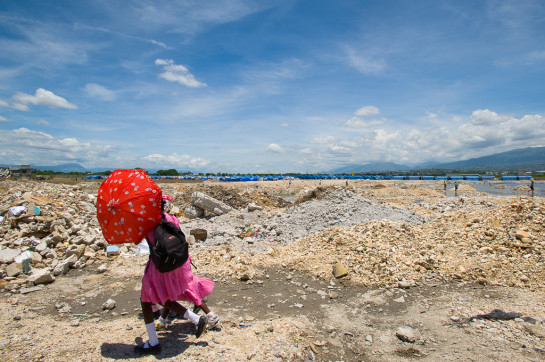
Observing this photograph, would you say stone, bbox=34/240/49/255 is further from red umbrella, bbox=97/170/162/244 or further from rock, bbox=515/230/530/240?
rock, bbox=515/230/530/240

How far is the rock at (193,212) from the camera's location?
12859mm

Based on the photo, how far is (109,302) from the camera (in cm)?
472

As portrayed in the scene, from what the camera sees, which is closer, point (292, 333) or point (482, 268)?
point (292, 333)

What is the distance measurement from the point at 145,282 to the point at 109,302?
7.60 feet

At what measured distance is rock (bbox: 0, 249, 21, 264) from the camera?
5.95 m

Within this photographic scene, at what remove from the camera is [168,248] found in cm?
286

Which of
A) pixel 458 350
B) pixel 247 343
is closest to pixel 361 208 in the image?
pixel 458 350

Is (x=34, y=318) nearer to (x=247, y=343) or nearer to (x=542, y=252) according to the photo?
(x=247, y=343)

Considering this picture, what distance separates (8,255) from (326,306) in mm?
6827

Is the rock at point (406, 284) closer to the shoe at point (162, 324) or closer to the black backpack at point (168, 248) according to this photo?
the shoe at point (162, 324)

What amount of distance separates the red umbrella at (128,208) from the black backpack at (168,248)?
0.56ft

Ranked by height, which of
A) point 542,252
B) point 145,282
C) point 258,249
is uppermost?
point 145,282

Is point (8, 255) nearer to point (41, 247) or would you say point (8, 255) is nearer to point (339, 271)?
point (41, 247)

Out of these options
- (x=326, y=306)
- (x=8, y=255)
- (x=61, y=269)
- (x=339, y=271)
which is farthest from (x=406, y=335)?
(x=8, y=255)
